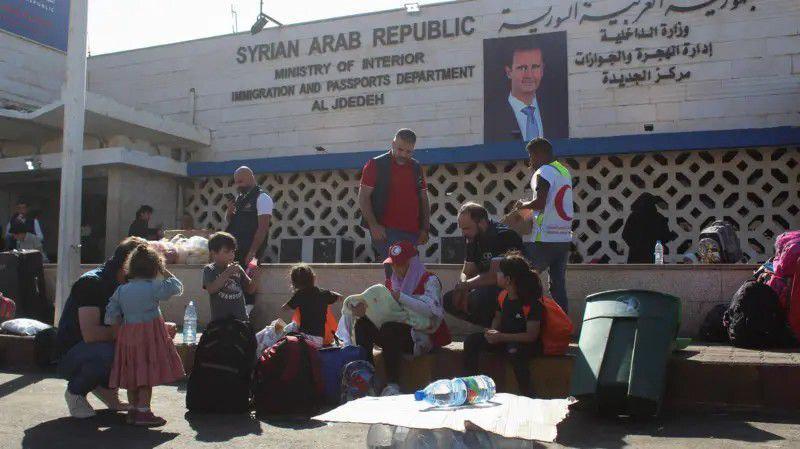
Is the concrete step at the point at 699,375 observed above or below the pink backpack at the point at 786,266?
below

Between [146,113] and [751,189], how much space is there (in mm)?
10268

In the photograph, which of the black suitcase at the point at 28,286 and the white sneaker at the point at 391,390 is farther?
the black suitcase at the point at 28,286

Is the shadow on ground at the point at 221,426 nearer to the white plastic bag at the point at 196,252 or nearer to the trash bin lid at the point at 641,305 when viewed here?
the trash bin lid at the point at 641,305

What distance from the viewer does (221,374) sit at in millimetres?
5570

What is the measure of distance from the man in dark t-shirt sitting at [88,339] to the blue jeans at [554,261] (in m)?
3.04

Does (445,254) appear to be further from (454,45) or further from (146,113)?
(146,113)

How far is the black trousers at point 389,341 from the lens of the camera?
19.3 ft

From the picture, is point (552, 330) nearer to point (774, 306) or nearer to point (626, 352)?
point (626, 352)

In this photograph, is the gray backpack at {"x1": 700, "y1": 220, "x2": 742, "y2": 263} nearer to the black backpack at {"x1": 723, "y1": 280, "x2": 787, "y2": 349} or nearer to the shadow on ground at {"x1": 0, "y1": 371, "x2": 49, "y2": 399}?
the black backpack at {"x1": 723, "y1": 280, "x2": 787, "y2": 349}

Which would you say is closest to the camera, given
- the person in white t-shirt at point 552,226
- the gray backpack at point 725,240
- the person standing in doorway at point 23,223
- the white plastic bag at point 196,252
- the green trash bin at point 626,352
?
the green trash bin at point 626,352

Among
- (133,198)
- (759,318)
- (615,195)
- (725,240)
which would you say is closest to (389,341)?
(759,318)

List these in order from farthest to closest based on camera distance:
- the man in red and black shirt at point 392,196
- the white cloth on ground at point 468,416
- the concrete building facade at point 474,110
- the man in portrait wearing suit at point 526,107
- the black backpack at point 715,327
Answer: the man in portrait wearing suit at point 526,107 → the concrete building facade at point 474,110 → the black backpack at point 715,327 → the man in red and black shirt at point 392,196 → the white cloth on ground at point 468,416

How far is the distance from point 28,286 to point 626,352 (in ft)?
24.9

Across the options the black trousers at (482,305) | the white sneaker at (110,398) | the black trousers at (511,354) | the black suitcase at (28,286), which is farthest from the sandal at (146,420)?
the black suitcase at (28,286)
